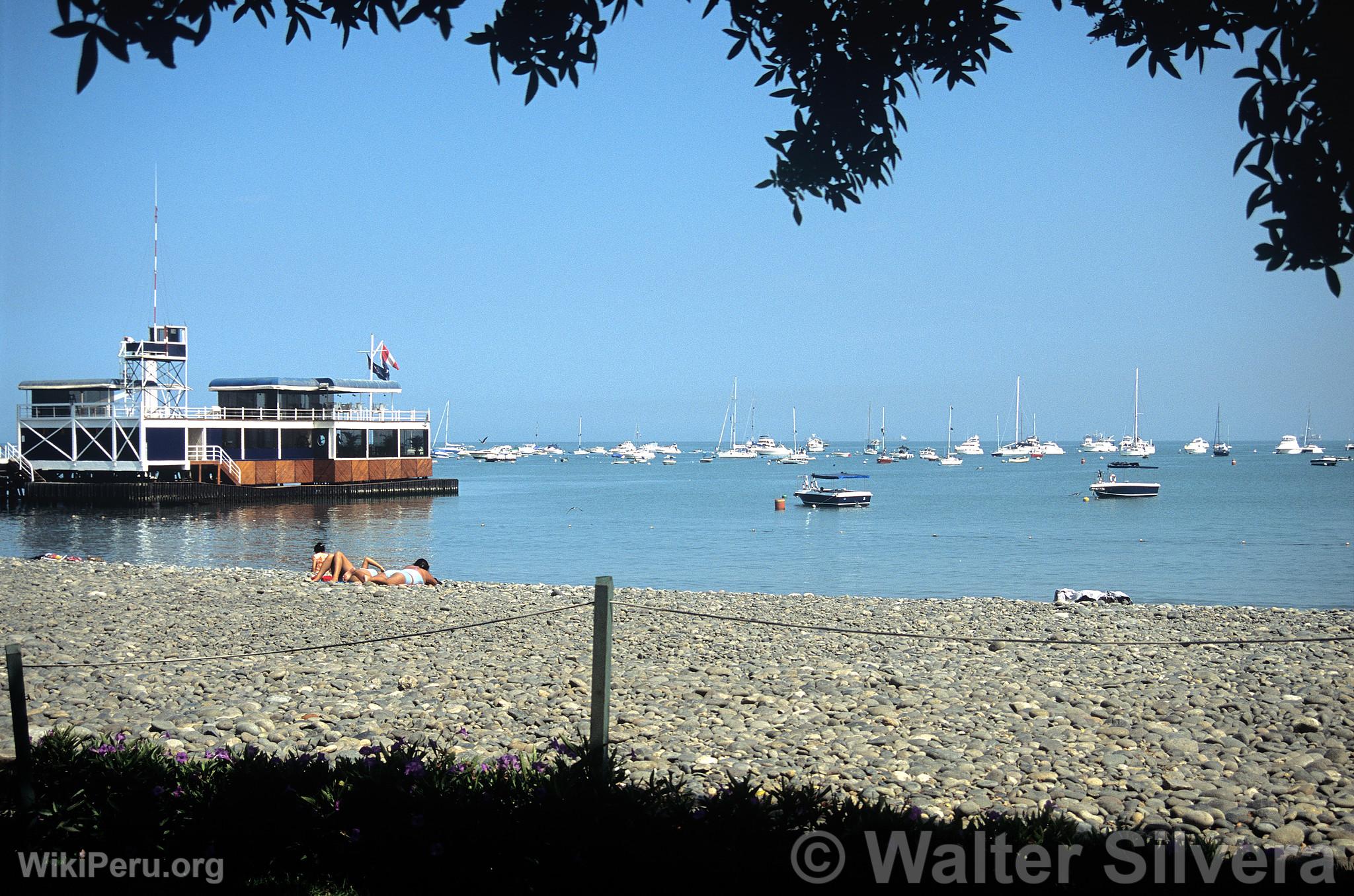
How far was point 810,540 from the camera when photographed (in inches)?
1651

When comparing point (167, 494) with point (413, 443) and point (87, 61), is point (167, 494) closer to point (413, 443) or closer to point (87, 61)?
point (413, 443)

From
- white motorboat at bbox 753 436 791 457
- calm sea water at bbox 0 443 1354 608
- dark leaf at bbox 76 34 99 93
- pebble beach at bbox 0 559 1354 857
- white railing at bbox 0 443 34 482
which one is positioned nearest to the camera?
dark leaf at bbox 76 34 99 93

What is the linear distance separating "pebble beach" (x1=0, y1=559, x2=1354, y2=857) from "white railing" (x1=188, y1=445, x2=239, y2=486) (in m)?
44.8

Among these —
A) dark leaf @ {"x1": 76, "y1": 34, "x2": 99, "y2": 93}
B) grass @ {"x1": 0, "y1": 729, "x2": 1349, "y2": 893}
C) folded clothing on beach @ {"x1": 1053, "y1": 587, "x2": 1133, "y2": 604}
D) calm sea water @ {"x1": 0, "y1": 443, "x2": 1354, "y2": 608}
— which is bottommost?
calm sea water @ {"x1": 0, "y1": 443, "x2": 1354, "y2": 608}

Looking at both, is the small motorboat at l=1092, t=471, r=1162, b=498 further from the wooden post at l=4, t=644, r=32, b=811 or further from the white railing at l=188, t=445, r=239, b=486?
the wooden post at l=4, t=644, r=32, b=811

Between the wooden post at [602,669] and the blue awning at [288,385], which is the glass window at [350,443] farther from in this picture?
the wooden post at [602,669]

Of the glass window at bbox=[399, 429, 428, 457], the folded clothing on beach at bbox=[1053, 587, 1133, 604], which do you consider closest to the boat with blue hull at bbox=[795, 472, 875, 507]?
the glass window at bbox=[399, 429, 428, 457]

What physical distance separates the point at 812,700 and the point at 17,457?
5783cm

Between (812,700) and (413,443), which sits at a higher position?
(413,443)

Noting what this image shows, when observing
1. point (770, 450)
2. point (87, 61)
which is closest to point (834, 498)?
point (87, 61)

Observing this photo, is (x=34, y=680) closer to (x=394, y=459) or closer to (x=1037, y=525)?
(x=1037, y=525)

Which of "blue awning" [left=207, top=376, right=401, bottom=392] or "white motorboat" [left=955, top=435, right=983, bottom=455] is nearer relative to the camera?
"blue awning" [left=207, top=376, right=401, bottom=392]

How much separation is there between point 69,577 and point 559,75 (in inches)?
690

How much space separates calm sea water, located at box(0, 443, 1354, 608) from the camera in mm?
28234
